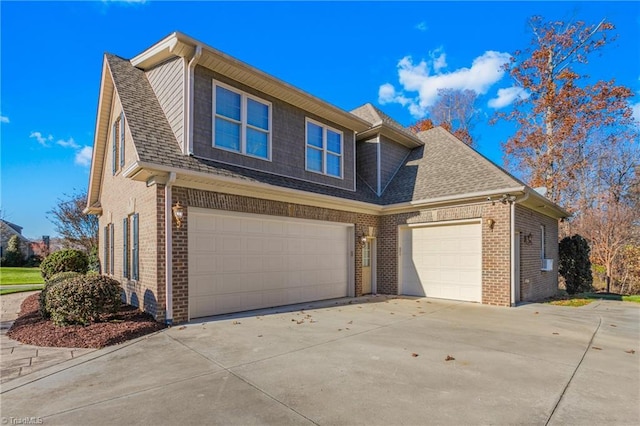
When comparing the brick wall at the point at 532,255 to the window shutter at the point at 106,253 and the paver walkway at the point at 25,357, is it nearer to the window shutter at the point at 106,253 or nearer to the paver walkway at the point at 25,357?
the paver walkway at the point at 25,357

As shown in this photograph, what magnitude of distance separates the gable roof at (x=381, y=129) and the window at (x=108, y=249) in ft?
30.5

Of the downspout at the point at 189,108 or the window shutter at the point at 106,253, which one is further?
the window shutter at the point at 106,253

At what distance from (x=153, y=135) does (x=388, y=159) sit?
332 inches

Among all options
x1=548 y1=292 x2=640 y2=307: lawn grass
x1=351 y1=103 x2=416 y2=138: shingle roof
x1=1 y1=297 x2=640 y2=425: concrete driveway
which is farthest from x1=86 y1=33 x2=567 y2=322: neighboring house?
x1=1 y1=297 x2=640 y2=425: concrete driveway

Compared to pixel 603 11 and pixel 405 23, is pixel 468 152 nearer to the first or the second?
pixel 405 23

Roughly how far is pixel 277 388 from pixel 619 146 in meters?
23.3

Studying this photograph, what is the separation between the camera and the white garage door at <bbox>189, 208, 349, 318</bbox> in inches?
304

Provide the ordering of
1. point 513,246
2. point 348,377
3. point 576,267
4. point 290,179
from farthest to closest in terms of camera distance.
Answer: point 576,267, point 290,179, point 513,246, point 348,377

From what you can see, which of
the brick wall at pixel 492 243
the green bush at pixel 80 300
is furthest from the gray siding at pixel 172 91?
the brick wall at pixel 492 243

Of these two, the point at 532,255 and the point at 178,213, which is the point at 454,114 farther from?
the point at 178,213

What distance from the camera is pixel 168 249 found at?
23.1ft

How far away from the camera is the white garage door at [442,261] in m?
10.2

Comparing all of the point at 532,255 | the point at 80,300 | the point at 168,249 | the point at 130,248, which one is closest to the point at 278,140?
the point at 168,249

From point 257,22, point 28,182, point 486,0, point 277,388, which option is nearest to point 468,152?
point 486,0
